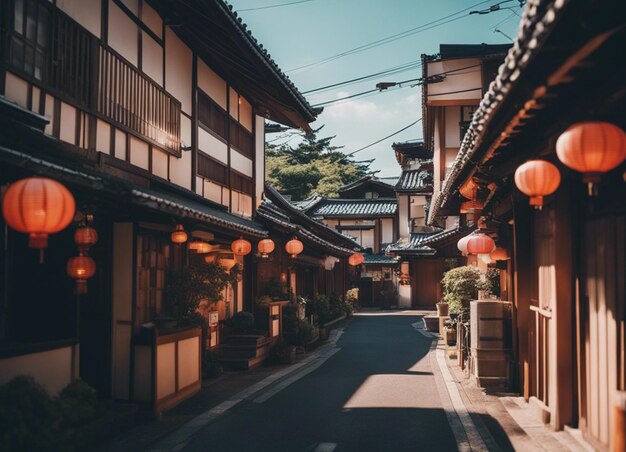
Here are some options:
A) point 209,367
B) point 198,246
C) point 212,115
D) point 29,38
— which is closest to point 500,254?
point 198,246

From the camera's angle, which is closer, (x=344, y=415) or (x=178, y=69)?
(x=344, y=415)

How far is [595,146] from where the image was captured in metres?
5.81

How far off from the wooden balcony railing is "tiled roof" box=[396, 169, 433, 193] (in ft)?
116

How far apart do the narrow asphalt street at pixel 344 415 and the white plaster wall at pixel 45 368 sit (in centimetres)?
231

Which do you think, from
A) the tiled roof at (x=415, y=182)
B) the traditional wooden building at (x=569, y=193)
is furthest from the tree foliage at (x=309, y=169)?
the traditional wooden building at (x=569, y=193)

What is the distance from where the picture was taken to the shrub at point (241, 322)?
714 inches

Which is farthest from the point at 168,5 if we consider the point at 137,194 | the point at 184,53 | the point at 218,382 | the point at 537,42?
the point at 537,42

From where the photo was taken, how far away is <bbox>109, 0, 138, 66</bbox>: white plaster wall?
39.8 feet

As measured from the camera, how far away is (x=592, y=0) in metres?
4.55

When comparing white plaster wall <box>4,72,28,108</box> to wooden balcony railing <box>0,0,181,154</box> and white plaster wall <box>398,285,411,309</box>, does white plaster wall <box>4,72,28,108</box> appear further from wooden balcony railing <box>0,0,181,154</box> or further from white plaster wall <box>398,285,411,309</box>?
white plaster wall <box>398,285,411,309</box>

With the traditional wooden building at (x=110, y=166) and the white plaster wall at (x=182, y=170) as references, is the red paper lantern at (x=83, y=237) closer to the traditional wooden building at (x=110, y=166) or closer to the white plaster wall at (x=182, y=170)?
the traditional wooden building at (x=110, y=166)

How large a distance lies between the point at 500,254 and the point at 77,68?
34.0 ft

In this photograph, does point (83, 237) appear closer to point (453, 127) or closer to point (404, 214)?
point (453, 127)

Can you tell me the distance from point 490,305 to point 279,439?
19.6 feet
